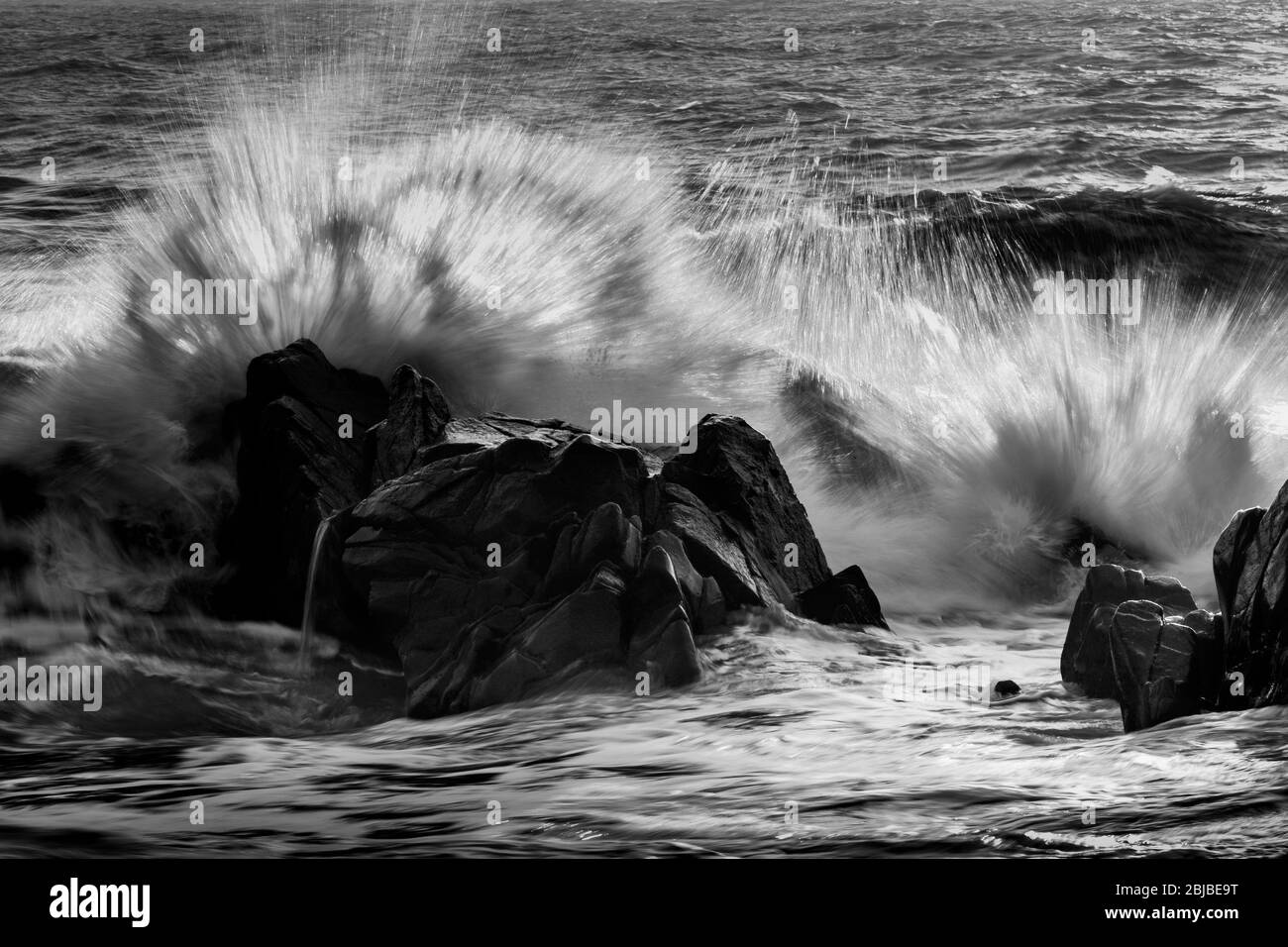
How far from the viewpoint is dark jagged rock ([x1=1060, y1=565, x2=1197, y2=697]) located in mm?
6992

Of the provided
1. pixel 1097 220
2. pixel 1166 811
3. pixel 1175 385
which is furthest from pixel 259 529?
pixel 1097 220

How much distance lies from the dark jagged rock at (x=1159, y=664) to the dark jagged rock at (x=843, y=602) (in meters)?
1.90

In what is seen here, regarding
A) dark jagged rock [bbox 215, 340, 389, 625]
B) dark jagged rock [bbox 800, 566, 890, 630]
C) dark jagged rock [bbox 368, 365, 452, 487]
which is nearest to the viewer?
dark jagged rock [bbox 800, 566, 890, 630]

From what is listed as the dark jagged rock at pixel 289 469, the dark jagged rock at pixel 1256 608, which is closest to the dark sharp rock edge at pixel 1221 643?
the dark jagged rock at pixel 1256 608

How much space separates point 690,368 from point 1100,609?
4972 mm

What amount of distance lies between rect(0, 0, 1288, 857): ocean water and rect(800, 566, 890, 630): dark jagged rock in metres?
0.23

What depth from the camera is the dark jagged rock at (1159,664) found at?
619 centimetres

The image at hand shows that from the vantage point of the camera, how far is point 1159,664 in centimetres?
633

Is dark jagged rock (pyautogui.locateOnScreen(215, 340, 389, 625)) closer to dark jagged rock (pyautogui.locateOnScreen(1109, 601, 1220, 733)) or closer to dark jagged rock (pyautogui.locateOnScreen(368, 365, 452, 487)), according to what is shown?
dark jagged rock (pyautogui.locateOnScreen(368, 365, 452, 487))

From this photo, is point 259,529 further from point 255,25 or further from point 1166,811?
point 255,25

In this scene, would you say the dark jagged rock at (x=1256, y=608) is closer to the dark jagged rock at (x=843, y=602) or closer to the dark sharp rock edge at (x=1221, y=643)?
the dark sharp rock edge at (x=1221, y=643)

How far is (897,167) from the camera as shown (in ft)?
61.8

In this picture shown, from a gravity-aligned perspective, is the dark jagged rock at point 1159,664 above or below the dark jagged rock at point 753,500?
below

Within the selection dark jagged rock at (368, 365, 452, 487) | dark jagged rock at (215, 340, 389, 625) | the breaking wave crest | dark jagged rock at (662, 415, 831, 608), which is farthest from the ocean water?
dark jagged rock at (368, 365, 452, 487)
